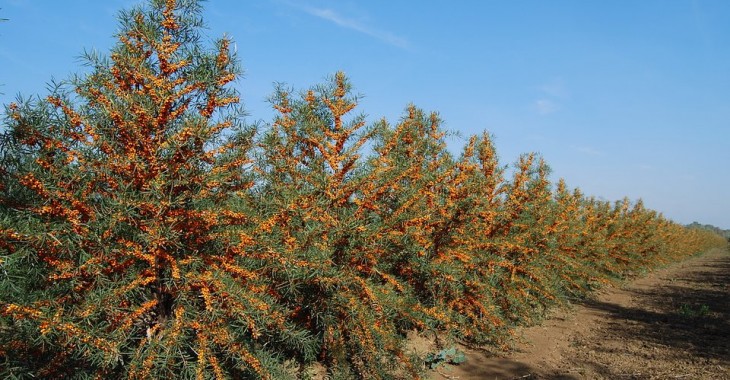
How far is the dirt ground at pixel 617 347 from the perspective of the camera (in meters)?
6.95

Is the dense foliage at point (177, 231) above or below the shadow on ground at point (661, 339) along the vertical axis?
above

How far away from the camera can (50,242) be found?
114 inches

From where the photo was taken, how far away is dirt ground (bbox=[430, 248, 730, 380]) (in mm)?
6949

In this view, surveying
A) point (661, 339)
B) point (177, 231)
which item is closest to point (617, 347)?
point (661, 339)

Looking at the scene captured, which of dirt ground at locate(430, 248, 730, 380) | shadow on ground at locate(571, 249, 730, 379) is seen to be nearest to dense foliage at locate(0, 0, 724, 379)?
dirt ground at locate(430, 248, 730, 380)

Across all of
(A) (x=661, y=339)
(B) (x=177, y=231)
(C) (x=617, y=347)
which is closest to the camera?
(B) (x=177, y=231)

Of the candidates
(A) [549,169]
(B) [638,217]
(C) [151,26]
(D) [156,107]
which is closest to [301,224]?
(D) [156,107]

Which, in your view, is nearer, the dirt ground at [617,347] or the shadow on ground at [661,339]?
the dirt ground at [617,347]

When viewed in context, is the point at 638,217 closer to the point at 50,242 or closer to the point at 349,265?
the point at 349,265

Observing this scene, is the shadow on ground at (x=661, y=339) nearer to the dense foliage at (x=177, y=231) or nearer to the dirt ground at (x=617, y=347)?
the dirt ground at (x=617, y=347)

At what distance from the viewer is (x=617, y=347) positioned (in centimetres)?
851

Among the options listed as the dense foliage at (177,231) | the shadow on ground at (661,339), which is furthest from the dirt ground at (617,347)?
the dense foliage at (177,231)

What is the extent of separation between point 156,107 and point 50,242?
1114 mm

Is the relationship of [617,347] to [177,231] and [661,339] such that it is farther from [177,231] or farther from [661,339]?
[177,231]
